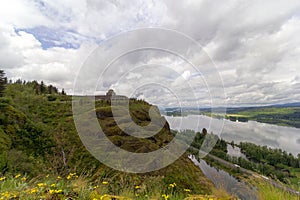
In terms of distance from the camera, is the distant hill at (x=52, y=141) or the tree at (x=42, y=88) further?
the tree at (x=42, y=88)

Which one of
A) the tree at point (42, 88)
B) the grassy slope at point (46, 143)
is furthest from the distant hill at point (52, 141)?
the tree at point (42, 88)

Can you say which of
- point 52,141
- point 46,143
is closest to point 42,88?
point 52,141

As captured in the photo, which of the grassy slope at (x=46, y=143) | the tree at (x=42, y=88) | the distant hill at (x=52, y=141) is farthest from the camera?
the tree at (x=42, y=88)

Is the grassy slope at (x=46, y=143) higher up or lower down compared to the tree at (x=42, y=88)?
lower down

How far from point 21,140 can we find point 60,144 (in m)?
6.73

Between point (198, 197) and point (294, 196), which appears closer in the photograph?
point (294, 196)

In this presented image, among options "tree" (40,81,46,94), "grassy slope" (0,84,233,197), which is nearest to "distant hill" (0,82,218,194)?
"grassy slope" (0,84,233,197)

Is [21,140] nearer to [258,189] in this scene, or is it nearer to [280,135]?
[258,189]

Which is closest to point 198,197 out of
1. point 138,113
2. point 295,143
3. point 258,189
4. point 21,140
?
point 258,189

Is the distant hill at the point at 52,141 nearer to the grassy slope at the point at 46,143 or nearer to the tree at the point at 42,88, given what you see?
the grassy slope at the point at 46,143

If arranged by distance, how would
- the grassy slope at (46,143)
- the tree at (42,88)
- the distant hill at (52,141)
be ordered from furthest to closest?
the tree at (42,88) < the distant hill at (52,141) < the grassy slope at (46,143)

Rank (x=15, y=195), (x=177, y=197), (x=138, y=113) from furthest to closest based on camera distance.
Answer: (x=138, y=113) < (x=177, y=197) < (x=15, y=195)

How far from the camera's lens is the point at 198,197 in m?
3.45

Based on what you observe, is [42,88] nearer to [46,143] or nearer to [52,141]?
[52,141]
